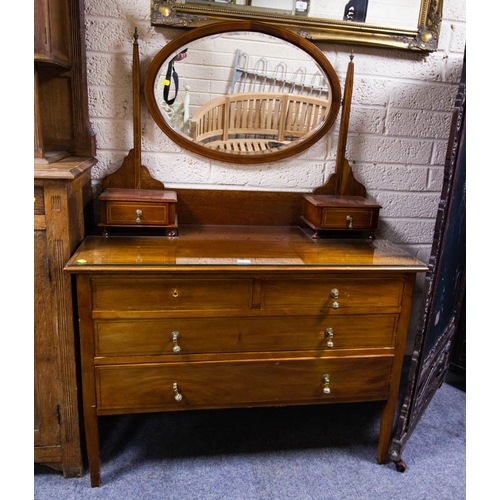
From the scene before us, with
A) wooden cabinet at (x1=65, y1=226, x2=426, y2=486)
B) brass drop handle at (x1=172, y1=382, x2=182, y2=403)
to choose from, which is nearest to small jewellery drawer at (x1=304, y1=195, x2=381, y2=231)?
wooden cabinet at (x1=65, y1=226, x2=426, y2=486)

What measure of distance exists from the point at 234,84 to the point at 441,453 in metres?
1.89

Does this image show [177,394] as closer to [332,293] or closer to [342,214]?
[332,293]

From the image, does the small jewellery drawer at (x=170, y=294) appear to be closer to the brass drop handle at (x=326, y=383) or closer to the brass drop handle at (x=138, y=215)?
the brass drop handle at (x=138, y=215)

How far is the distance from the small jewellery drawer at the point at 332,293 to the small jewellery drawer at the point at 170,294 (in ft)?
0.34

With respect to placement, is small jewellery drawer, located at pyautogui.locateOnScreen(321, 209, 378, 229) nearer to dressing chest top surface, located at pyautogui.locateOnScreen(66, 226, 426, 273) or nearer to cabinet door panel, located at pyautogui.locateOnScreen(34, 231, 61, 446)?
dressing chest top surface, located at pyautogui.locateOnScreen(66, 226, 426, 273)

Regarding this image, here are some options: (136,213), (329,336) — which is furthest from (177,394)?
(136,213)

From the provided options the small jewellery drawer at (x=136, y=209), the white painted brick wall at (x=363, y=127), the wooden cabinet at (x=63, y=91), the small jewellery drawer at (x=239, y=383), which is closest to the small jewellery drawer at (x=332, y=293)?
the small jewellery drawer at (x=239, y=383)

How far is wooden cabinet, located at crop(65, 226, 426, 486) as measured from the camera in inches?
64.7

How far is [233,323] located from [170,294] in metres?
0.26

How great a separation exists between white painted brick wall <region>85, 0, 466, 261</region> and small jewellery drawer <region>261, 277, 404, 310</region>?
0.65m

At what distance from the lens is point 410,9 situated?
208cm

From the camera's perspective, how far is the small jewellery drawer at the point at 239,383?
173 cm

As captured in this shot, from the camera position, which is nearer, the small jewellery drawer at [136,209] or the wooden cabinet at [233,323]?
the wooden cabinet at [233,323]

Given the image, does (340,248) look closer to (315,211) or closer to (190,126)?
(315,211)
